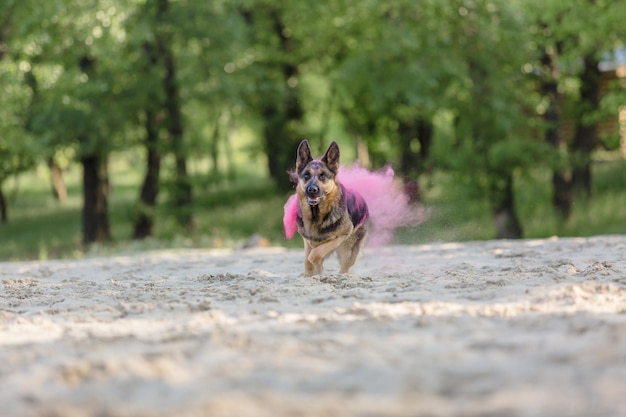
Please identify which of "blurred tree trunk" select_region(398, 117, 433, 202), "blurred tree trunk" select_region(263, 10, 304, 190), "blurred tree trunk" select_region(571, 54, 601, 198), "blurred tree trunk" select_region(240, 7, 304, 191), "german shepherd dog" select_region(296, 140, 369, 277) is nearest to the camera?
"german shepherd dog" select_region(296, 140, 369, 277)

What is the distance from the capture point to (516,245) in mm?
13547

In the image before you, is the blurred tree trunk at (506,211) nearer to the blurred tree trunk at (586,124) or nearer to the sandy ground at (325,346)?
the blurred tree trunk at (586,124)

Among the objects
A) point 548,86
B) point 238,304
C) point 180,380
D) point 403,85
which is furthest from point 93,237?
point 180,380

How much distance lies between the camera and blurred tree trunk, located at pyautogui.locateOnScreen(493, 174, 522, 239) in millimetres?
22594

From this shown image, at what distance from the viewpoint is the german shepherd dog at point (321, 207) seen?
905 cm

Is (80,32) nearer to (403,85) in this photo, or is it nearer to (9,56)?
(9,56)

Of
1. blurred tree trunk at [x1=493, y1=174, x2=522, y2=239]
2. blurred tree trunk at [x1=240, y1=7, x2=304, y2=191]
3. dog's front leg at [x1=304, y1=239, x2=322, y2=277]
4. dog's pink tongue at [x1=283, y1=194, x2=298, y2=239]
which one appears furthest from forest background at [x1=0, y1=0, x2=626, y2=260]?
dog's front leg at [x1=304, y1=239, x2=322, y2=277]

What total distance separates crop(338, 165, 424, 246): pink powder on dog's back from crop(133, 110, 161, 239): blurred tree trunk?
49.6 ft

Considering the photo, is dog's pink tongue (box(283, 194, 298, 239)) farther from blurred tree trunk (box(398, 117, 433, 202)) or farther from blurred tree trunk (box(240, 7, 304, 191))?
blurred tree trunk (box(240, 7, 304, 191))

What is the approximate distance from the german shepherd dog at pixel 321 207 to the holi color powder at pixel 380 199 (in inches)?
38.8

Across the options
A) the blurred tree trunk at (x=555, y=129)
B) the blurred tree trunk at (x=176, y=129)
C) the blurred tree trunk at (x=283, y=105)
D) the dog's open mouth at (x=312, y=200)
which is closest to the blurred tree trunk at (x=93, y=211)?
the blurred tree trunk at (x=176, y=129)

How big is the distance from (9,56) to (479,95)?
11492mm

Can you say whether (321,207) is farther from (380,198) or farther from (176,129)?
(176,129)

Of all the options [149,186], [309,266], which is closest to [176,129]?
[149,186]
